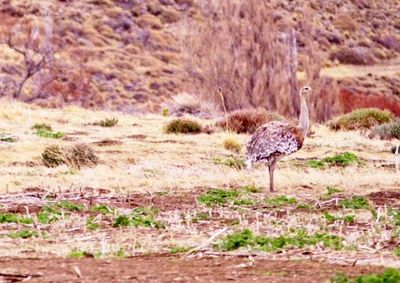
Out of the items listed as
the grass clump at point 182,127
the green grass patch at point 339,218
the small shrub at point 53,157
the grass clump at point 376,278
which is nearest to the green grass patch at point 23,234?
the green grass patch at point 339,218

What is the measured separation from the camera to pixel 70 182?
46.9 feet

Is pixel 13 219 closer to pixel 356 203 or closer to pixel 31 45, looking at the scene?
pixel 356 203

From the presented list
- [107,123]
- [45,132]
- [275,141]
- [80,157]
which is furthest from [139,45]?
[275,141]

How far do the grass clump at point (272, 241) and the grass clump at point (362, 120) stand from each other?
1813 centimetres

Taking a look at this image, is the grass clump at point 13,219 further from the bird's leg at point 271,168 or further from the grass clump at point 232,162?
the grass clump at point 232,162

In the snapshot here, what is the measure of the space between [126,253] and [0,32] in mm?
48572

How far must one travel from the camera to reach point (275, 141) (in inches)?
509

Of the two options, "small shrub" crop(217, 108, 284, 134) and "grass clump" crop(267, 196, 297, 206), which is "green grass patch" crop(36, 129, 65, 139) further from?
"grass clump" crop(267, 196, 297, 206)

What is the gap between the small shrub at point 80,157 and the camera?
1671 centimetres

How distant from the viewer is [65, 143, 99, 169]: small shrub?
16.7 meters

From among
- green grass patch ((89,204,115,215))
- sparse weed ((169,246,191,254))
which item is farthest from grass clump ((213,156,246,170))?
sparse weed ((169,246,191,254))

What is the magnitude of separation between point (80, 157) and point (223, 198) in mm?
5269

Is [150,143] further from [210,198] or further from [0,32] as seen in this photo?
[0,32]

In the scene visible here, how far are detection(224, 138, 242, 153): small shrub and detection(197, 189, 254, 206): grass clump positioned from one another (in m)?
7.04
